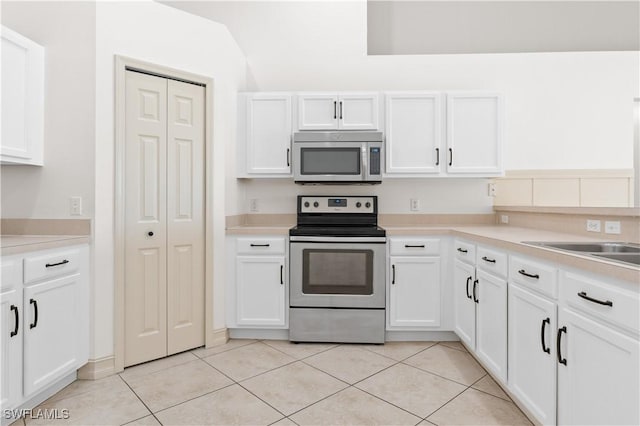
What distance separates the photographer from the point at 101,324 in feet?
7.26

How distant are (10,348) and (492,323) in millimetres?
2593

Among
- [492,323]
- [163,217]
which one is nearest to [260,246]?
[163,217]

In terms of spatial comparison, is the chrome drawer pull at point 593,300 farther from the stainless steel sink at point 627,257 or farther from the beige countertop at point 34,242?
the beige countertop at point 34,242

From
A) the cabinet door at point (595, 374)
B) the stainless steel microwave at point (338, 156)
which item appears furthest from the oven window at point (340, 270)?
the cabinet door at point (595, 374)

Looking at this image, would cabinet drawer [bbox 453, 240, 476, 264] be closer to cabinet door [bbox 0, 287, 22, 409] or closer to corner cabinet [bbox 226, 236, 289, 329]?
corner cabinet [bbox 226, 236, 289, 329]

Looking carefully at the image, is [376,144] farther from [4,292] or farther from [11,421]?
[11,421]

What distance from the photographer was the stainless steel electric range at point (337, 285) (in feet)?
8.96

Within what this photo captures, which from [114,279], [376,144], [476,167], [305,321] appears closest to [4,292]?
[114,279]

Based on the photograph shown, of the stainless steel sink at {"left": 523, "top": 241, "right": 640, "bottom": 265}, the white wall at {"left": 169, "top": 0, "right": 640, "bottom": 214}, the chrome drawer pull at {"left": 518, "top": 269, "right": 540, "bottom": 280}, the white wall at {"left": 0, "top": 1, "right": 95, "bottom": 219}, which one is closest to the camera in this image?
the chrome drawer pull at {"left": 518, "top": 269, "right": 540, "bottom": 280}

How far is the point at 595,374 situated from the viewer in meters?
1.23

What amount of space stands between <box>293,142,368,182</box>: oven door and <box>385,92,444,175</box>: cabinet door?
12.5 inches

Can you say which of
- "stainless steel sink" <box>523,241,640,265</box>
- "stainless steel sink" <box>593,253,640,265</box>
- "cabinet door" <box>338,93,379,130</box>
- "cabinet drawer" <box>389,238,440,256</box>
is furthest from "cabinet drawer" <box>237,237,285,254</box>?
"stainless steel sink" <box>593,253,640,265</box>

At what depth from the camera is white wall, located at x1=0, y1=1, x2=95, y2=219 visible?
217cm

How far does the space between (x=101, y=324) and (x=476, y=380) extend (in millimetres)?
2451
